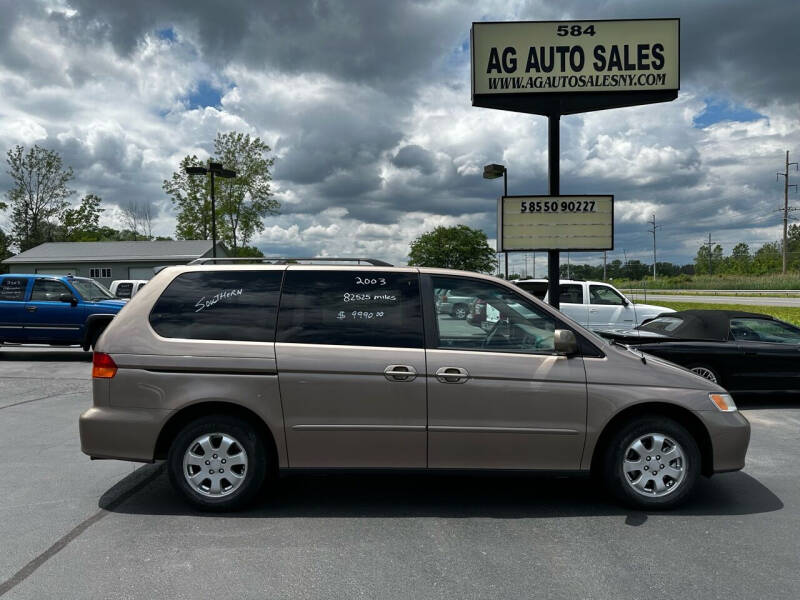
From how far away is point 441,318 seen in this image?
4.61 m

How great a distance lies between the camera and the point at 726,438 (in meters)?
4.54

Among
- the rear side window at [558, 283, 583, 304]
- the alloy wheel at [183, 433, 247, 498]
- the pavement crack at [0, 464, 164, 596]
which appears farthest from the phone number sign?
the alloy wheel at [183, 433, 247, 498]

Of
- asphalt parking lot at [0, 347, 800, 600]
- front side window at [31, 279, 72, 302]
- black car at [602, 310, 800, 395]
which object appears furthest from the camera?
front side window at [31, 279, 72, 302]

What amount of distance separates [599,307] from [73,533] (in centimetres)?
1390

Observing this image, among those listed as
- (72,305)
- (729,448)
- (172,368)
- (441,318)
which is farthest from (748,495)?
(72,305)

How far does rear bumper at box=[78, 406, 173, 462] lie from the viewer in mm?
4492

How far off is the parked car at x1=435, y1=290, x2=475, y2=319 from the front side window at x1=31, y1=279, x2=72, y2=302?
39.5 feet

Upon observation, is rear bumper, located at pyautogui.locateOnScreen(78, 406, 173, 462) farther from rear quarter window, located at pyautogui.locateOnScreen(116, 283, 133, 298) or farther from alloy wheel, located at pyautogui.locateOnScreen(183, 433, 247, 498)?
rear quarter window, located at pyautogui.locateOnScreen(116, 283, 133, 298)

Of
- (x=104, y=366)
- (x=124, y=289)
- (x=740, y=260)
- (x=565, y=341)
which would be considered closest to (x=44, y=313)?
(x=124, y=289)

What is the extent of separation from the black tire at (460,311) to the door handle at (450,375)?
1.52ft

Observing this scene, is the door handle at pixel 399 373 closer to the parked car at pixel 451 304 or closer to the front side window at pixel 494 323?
the front side window at pixel 494 323

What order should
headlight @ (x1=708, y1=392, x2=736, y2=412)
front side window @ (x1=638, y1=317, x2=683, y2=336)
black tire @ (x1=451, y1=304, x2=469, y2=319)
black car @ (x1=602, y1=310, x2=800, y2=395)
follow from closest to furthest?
1. headlight @ (x1=708, y1=392, x2=736, y2=412)
2. black tire @ (x1=451, y1=304, x2=469, y2=319)
3. black car @ (x1=602, y1=310, x2=800, y2=395)
4. front side window @ (x1=638, y1=317, x2=683, y2=336)

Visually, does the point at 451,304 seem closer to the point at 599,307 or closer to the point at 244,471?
the point at 244,471

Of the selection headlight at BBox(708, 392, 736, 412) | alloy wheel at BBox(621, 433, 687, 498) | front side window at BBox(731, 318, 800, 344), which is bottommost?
alloy wheel at BBox(621, 433, 687, 498)
